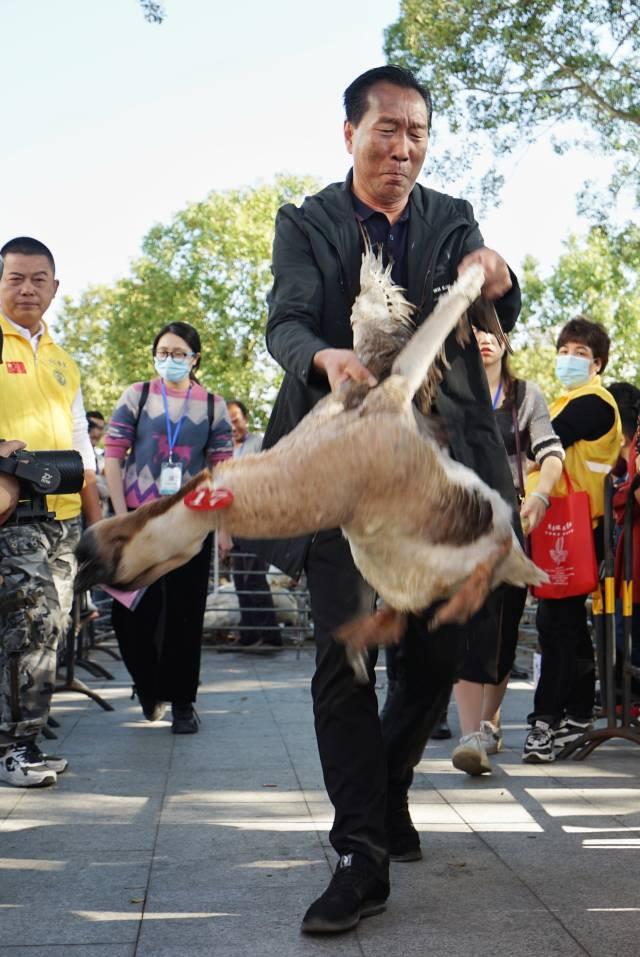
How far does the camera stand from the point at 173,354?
25.2ft

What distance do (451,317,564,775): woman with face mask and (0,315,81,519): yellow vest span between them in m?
2.31

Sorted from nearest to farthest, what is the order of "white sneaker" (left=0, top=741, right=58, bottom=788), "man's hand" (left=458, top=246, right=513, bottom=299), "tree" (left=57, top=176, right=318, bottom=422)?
"man's hand" (left=458, top=246, right=513, bottom=299), "white sneaker" (left=0, top=741, right=58, bottom=788), "tree" (left=57, top=176, right=318, bottom=422)

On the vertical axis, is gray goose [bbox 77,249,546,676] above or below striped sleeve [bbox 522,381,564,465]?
below

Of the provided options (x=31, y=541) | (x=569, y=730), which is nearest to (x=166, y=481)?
(x=31, y=541)

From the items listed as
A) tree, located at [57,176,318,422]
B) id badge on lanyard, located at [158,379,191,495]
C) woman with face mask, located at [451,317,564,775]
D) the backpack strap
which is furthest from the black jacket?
tree, located at [57,176,318,422]

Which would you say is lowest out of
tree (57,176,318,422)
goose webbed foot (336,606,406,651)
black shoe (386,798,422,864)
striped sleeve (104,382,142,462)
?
black shoe (386,798,422,864)

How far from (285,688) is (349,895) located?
20.1ft

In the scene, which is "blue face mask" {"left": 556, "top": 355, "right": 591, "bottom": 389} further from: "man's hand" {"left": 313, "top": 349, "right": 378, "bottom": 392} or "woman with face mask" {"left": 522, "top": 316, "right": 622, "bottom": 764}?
"man's hand" {"left": 313, "top": 349, "right": 378, "bottom": 392}

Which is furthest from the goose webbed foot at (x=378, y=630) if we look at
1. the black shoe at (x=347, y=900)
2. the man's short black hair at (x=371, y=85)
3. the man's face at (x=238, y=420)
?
the man's face at (x=238, y=420)

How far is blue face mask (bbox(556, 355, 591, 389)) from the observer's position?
7.15m

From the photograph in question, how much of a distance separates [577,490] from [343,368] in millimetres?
4057

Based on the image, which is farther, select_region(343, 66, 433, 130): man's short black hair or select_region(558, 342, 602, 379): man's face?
select_region(558, 342, 602, 379): man's face

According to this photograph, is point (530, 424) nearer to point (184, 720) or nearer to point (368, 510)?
point (184, 720)

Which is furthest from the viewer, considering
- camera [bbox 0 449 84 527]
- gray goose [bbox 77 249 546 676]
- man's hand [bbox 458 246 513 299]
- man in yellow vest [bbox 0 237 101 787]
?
man in yellow vest [bbox 0 237 101 787]
